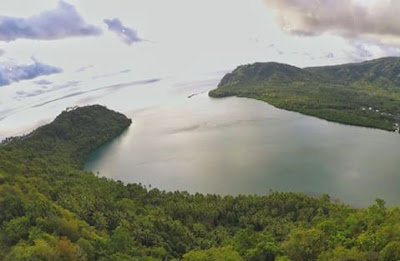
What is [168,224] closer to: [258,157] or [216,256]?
[216,256]

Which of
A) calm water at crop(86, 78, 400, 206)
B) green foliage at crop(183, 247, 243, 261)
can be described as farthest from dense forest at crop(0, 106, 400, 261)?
calm water at crop(86, 78, 400, 206)

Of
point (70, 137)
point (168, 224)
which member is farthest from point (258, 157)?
point (70, 137)

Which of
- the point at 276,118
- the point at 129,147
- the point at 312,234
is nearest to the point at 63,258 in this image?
the point at 312,234

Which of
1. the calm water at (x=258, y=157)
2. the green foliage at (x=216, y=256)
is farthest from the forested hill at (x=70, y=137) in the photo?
the green foliage at (x=216, y=256)

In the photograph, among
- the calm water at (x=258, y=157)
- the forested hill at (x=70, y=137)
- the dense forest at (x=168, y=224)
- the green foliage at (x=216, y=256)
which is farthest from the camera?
the forested hill at (x=70, y=137)

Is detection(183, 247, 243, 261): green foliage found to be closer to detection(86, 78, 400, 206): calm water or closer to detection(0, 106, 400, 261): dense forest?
detection(0, 106, 400, 261): dense forest

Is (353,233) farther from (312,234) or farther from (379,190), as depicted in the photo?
(379,190)

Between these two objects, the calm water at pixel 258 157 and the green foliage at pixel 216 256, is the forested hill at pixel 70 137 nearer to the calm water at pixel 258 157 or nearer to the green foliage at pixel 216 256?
the calm water at pixel 258 157
